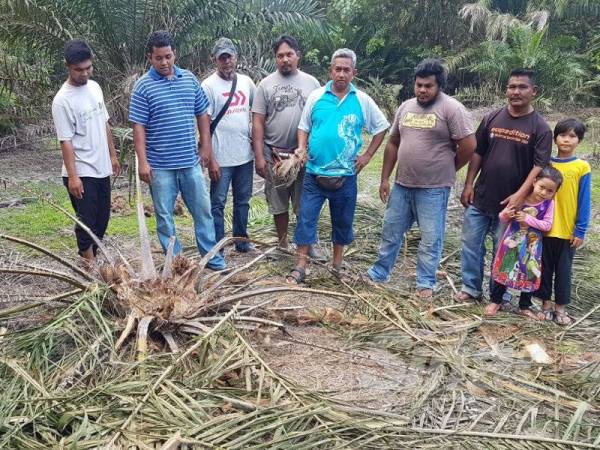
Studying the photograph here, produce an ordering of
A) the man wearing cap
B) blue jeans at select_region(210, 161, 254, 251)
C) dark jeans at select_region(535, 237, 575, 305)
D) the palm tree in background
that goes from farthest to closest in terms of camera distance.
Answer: the palm tree in background < blue jeans at select_region(210, 161, 254, 251) < the man wearing cap < dark jeans at select_region(535, 237, 575, 305)

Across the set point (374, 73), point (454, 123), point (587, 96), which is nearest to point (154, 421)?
point (454, 123)

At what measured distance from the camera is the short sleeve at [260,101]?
4.73 meters

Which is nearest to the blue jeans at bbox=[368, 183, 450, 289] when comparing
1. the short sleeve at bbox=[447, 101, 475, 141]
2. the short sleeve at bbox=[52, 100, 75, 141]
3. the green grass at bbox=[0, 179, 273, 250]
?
the short sleeve at bbox=[447, 101, 475, 141]

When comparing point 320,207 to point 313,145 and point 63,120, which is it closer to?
point 313,145

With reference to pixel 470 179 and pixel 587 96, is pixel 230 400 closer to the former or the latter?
pixel 470 179

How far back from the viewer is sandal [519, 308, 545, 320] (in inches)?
161

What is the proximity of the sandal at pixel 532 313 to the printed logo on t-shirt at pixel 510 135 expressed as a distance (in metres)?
1.11

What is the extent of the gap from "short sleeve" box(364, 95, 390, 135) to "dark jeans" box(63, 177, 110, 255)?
1.90 metres

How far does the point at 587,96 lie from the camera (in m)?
15.6

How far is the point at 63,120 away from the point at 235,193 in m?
1.41

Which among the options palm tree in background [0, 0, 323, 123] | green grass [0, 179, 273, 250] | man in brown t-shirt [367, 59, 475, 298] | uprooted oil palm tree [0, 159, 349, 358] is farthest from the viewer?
palm tree in background [0, 0, 323, 123]

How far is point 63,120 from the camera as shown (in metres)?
4.23

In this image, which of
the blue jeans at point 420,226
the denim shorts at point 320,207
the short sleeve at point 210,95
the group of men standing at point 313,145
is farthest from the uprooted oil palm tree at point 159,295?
the short sleeve at point 210,95

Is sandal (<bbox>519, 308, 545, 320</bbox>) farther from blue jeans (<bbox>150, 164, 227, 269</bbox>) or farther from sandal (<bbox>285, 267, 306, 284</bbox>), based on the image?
blue jeans (<bbox>150, 164, 227, 269</bbox>)
